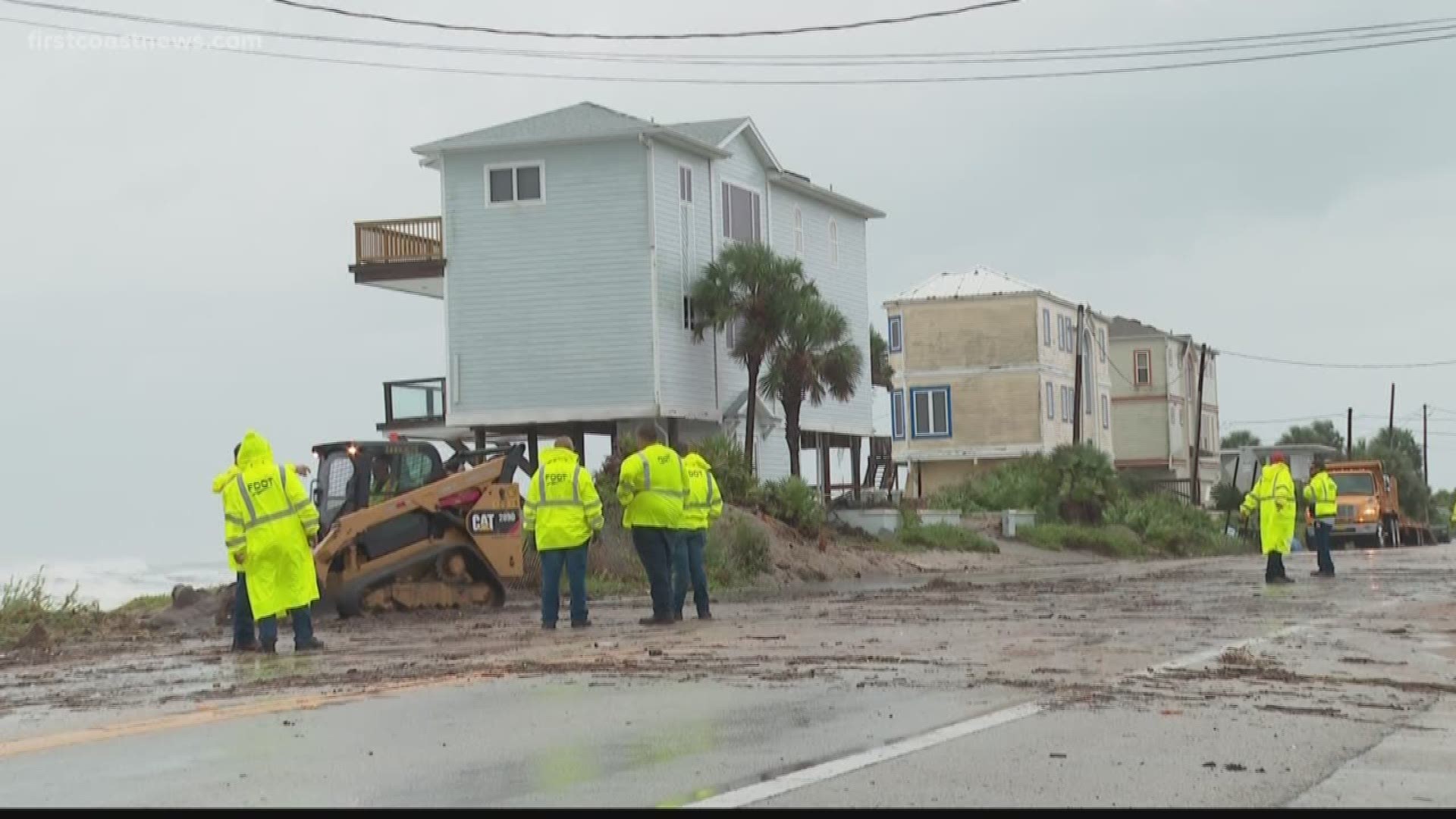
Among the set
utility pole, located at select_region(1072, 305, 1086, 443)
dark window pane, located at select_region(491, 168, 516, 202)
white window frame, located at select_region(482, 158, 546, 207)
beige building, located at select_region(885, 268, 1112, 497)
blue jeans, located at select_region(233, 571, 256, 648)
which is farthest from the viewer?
beige building, located at select_region(885, 268, 1112, 497)

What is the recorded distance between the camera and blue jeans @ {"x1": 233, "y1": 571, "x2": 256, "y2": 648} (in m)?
17.1

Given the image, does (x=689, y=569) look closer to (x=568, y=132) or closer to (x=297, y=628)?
(x=297, y=628)

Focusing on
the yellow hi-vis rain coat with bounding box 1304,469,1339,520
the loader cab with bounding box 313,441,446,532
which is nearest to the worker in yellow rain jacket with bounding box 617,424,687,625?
the loader cab with bounding box 313,441,446,532

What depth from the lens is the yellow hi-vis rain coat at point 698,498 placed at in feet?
63.8

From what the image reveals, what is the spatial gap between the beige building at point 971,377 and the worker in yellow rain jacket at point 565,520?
167ft

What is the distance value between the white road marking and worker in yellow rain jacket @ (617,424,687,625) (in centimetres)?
804

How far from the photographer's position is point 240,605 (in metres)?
17.0

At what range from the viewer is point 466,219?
4603cm

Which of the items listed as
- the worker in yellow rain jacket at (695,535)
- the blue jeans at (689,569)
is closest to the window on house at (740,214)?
the worker in yellow rain jacket at (695,535)

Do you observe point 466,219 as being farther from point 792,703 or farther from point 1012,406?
point 792,703

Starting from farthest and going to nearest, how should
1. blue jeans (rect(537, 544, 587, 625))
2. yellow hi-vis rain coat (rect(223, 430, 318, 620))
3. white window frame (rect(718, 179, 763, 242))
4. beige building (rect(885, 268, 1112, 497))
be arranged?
beige building (rect(885, 268, 1112, 497)) < white window frame (rect(718, 179, 763, 242)) < blue jeans (rect(537, 544, 587, 625)) < yellow hi-vis rain coat (rect(223, 430, 318, 620))

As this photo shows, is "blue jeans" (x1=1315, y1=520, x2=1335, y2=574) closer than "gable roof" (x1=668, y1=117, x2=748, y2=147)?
Yes

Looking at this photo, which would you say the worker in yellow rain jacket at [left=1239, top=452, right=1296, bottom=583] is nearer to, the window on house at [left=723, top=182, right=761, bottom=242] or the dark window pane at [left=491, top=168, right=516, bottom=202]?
the dark window pane at [left=491, top=168, right=516, bottom=202]
